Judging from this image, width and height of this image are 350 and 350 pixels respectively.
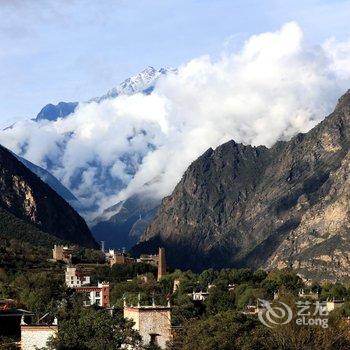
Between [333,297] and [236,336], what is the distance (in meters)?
66.5

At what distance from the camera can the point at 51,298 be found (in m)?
102

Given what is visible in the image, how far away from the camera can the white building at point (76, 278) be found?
139m

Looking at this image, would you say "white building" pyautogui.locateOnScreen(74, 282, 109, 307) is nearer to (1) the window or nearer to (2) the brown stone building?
(2) the brown stone building

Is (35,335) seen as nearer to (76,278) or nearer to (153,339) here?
(153,339)

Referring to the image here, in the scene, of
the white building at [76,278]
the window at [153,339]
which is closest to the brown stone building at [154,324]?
the window at [153,339]

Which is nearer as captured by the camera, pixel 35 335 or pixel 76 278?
pixel 35 335

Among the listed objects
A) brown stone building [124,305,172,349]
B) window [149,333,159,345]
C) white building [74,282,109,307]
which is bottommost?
window [149,333,159,345]

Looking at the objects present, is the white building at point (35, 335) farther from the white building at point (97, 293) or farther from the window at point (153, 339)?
the white building at point (97, 293)

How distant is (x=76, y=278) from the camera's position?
5728 inches

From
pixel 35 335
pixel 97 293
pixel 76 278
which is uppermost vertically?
pixel 76 278

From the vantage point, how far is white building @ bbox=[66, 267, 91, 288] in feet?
458

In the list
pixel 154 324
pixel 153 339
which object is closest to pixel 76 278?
pixel 154 324

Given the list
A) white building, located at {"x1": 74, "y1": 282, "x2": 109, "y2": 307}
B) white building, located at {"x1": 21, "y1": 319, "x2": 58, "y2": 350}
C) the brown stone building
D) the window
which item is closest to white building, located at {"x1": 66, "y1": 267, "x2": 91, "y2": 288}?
white building, located at {"x1": 74, "y1": 282, "x2": 109, "y2": 307}

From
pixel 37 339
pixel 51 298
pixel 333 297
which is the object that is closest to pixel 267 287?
pixel 333 297
